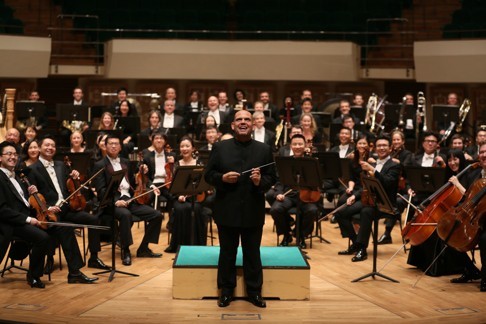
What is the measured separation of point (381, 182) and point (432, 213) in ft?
3.53

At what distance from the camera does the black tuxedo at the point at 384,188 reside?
7.61 meters

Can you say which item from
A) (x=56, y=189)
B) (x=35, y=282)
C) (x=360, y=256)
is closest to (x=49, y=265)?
(x=35, y=282)

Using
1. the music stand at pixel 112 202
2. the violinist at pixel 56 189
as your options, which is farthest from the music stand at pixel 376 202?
the violinist at pixel 56 189

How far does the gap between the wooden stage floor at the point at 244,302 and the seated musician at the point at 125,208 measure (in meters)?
0.42

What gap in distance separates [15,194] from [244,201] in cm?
201

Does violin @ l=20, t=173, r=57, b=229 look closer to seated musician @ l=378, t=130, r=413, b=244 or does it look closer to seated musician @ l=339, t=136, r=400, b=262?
seated musician @ l=339, t=136, r=400, b=262

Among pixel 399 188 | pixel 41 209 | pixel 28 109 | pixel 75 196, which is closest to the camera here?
pixel 41 209

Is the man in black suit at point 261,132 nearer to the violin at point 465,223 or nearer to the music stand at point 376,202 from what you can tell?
the music stand at point 376,202

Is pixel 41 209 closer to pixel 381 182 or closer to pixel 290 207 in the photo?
pixel 290 207

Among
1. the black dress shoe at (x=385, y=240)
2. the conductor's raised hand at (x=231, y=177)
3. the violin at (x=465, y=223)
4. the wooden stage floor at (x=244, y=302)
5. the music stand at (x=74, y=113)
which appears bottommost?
the wooden stage floor at (x=244, y=302)

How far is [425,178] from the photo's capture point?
26.1 ft

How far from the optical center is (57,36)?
48.2 ft

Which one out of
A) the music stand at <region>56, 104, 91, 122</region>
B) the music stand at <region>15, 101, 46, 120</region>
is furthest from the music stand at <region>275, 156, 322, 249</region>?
the music stand at <region>15, 101, 46, 120</region>

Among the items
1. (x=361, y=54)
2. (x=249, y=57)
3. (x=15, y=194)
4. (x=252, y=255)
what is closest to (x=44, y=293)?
(x=15, y=194)
